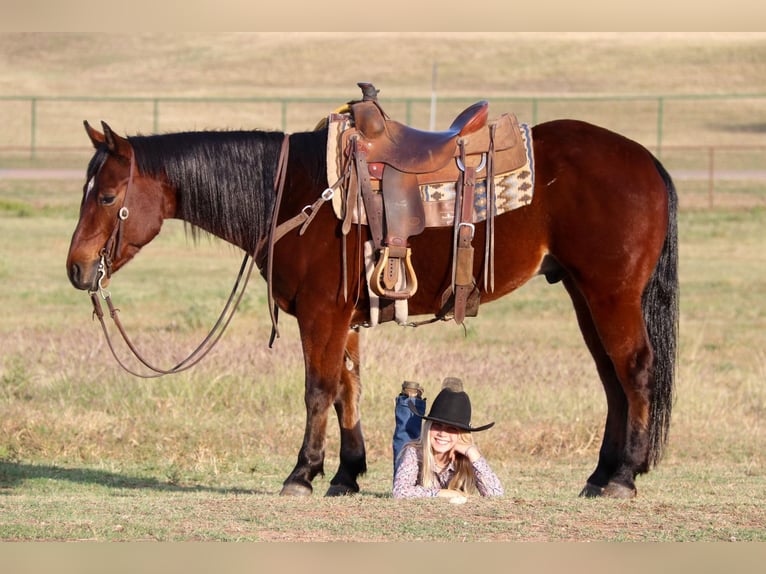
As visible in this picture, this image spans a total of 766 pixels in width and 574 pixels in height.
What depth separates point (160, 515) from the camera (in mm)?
6715

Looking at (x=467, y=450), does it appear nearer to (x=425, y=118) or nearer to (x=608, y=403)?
(x=608, y=403)

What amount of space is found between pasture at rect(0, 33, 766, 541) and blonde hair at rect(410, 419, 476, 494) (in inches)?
11.4

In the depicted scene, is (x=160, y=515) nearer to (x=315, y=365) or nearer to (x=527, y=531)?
(x=315, y=365)

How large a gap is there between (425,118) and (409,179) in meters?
31.4

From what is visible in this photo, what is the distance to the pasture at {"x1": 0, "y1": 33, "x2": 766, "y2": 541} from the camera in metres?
6.57

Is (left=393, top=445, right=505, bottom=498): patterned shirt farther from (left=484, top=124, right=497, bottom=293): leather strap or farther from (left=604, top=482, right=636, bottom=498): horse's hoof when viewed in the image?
(left=484, top=124, right=497, bottom=293): leather strap

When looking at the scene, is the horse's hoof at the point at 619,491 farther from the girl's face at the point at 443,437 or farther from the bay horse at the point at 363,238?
the girl's face at the point at 443,437

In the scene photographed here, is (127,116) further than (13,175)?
Yes

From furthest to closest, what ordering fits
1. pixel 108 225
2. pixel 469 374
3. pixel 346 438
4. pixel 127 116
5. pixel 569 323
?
pixel 127 116, pixel 569 323, pixel 469 374, pixel 346 438, pixel 108 225

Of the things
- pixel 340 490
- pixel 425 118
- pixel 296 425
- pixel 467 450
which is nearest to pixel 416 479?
pixel 467 450

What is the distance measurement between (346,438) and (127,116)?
31.3 m

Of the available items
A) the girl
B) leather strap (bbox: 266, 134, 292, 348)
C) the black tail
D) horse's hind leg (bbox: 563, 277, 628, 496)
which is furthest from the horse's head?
the black tail

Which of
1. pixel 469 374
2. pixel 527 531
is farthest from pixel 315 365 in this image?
pixel 469 374

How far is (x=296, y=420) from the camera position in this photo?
10672 mm
